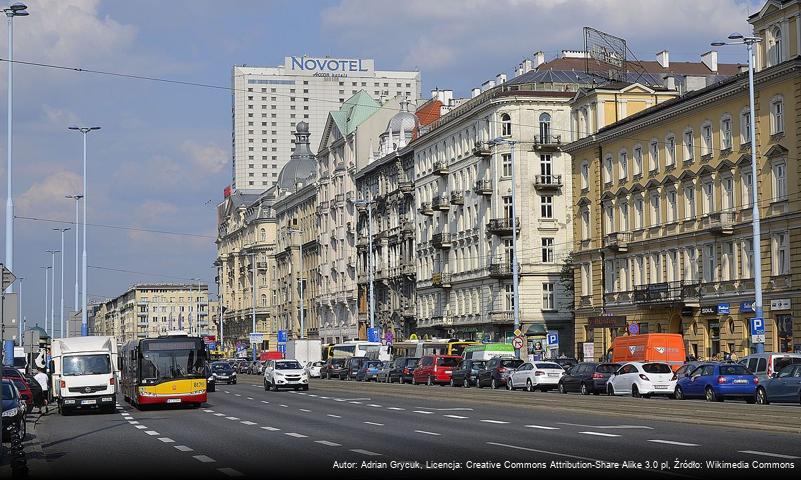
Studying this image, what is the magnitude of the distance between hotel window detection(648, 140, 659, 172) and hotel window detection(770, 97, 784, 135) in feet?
35.5

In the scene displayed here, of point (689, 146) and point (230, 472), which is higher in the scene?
point (689, 146)

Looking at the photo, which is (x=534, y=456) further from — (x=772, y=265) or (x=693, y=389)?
(x=772, y=265)

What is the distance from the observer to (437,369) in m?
67.9

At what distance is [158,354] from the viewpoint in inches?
1618

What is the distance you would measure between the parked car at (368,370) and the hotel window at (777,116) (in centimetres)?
3174

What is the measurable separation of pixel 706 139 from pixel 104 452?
44.9 metres

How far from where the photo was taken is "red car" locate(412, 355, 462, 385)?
222 ft

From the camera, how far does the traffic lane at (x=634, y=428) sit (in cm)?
2030

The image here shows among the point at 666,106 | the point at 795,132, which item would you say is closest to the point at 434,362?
the point at 666,106

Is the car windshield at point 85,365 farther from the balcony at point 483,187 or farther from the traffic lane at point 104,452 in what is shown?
the balcony at point 483,187

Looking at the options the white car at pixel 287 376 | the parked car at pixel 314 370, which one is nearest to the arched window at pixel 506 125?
the parked car at pixel 314 370

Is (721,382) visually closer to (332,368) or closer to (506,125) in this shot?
(506,125)

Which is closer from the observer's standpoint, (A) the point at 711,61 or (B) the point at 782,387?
(B) the point at 782,387

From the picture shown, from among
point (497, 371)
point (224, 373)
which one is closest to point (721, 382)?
point (497, 371)
